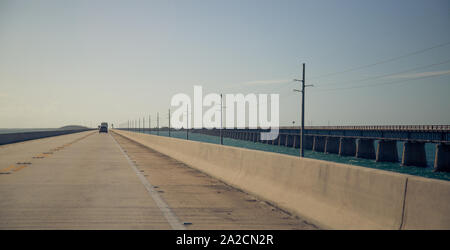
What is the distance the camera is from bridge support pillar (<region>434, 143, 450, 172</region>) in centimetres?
7438

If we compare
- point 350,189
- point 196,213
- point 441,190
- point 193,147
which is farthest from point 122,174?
point 441,190

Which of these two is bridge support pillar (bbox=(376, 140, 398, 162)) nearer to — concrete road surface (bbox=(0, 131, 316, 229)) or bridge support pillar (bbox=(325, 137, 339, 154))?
bridge support pillar (bbox=(325, 137, 339, 154))

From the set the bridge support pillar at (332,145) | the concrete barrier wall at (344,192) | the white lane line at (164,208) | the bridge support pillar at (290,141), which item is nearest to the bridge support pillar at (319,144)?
the bridge support pillar at (332,145)

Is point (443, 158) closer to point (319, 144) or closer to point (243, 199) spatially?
point (319, 144)

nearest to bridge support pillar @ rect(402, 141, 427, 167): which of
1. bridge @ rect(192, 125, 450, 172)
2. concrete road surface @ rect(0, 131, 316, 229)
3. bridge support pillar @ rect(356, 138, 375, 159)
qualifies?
bridge @ rect(192, 125, 450, 172)

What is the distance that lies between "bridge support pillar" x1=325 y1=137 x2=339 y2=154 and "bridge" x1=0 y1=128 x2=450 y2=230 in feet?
374

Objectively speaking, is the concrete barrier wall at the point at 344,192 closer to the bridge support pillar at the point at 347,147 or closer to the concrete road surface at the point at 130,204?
the concrete road surface at the point at 130,204

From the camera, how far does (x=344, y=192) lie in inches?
273

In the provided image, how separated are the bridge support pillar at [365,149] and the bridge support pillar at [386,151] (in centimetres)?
894

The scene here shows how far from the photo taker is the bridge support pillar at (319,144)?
134 metres

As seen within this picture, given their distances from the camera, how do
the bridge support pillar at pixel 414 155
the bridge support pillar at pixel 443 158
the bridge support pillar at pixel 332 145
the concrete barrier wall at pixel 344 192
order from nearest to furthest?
the concrete barrier wall at pixel 344 192
the bridge support pillar at pixel 443 158
the bridge support pillar at pixel 414 155
the bridge support pillar at pixel 332 145
